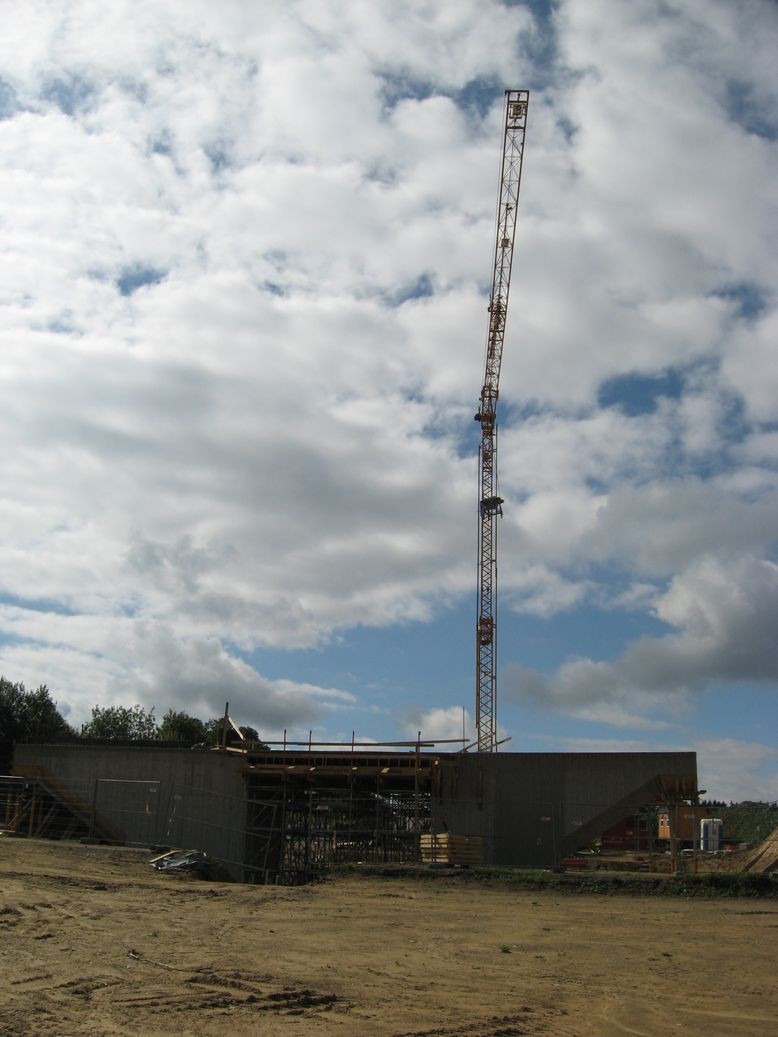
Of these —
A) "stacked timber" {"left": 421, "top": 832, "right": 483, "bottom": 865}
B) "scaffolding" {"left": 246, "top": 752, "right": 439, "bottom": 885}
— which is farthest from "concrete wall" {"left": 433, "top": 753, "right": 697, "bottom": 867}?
"stacked timber" {"left": 421, "top": 832, "right": 483, "bottom": 865}

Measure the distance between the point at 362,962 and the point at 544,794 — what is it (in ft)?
78.3

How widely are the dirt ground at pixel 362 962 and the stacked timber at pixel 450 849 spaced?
9.93m

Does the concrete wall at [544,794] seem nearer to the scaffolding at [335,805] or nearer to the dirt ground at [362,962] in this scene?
the scaffolding at [335,805]

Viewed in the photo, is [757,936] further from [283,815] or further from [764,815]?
[764,815]

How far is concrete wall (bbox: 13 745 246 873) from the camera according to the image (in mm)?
36750

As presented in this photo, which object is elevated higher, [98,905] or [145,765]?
[145,765]

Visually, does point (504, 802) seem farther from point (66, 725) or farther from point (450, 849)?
point (66, 725)

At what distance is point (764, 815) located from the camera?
69.2 m

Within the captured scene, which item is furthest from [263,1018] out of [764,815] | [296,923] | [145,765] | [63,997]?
[764,815]

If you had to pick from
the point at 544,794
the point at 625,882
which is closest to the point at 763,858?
the point at 544,794

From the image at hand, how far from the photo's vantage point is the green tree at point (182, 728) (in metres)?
92.9

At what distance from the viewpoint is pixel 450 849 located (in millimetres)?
33312

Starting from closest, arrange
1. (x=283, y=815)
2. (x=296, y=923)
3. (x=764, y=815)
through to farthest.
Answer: (x=296, y=923)
(x=283, y=815)
(x=764, y=815)

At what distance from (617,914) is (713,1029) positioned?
35.2 ft
